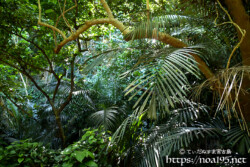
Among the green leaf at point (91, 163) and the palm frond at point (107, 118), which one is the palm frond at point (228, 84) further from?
the palm frond at point (107, 118)

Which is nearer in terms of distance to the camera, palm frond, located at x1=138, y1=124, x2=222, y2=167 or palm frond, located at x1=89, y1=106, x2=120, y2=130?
palm frond, located at x1=138, y1=124, x2=222, y2=167

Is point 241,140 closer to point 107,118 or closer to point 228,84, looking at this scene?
point 228,84

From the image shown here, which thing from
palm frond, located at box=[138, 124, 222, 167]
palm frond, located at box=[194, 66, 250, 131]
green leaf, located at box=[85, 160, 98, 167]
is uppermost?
palm frond, located at box=[194, 66, 250, 131]

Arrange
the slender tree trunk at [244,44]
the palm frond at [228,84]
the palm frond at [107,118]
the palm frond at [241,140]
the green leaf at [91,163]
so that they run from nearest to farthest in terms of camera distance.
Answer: the palm frond at [228,84], the palm frond at [241,140], the slender tree trunk at [244,44], the green leaf at [91,163], the palm frond at [107,118]

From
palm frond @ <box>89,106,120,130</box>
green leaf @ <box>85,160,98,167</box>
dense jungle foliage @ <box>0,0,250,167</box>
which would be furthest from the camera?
palm frond @ <box>89,106,120,130</box>

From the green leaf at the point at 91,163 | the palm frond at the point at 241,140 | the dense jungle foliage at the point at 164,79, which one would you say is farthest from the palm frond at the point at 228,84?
the green leaf at the point at 91,163

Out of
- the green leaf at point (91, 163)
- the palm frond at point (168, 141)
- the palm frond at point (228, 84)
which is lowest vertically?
the green leaf at point (91, 163)

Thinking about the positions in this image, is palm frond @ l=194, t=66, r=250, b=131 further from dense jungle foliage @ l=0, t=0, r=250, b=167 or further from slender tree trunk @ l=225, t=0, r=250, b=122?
slender tree trunk @ l=225, t=0, r=250, b=122

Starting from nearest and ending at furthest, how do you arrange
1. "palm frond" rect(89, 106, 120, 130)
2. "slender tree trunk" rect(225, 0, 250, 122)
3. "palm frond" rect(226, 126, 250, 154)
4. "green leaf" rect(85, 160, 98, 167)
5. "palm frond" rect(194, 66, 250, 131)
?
"palm frond" rect(194, 66, 250, 131) → "palm frond" rect(226, 126, 250, 154) → "slender tree trunk" rect(225, 0, 250, 122) → "green leaf" rect(85, 160, 98, 167) → "palm frond" rect(89, 106, 120, 130)

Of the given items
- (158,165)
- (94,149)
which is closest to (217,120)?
(158,165)

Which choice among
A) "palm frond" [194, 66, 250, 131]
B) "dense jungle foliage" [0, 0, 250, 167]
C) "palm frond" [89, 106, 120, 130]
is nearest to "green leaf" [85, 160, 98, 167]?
"dense jungle foliage" [0, 0, 250, 167]

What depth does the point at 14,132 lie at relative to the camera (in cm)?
398

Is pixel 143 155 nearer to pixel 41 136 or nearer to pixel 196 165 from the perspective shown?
pixel 196 165

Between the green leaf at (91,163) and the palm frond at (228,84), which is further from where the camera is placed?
the green leaf at (91,163)
